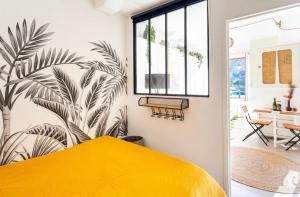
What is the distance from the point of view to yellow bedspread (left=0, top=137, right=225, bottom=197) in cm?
144

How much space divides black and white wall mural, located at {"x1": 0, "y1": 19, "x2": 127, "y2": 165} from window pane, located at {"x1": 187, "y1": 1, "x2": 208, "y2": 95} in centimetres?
119

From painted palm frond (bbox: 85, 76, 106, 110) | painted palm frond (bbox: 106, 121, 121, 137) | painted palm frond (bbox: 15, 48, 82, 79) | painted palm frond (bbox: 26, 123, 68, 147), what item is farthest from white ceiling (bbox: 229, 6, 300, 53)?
painted palm frond (bbox: 26, 123, 68, 147)

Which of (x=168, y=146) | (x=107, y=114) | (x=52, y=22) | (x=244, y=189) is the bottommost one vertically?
(x=244, y=189)

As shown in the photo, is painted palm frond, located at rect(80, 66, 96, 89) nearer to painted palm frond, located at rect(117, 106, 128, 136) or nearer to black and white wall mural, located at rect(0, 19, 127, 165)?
black and white wall mural, located at rect(0, 19, 127, 165)

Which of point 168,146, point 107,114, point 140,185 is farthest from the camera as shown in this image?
point 107,114

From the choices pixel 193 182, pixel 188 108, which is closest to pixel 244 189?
pixel 188 108

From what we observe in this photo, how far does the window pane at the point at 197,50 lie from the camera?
250 cm

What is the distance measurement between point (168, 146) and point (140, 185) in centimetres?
139

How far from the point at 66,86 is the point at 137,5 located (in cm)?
153

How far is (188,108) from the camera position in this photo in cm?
257

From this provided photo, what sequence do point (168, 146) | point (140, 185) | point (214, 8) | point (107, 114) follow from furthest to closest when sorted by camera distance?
point (107, 114) < point (168, 146) < point (214, 8) < point (140, 185)

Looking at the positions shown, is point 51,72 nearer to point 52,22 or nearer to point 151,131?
point 52,22

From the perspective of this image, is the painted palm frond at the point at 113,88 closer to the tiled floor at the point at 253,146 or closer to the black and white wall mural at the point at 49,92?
the black and white wall mural at the point at 49,92

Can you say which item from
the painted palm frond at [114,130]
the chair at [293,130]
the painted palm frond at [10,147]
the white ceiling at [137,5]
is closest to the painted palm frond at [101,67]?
the painted palm frond at [114,130]
